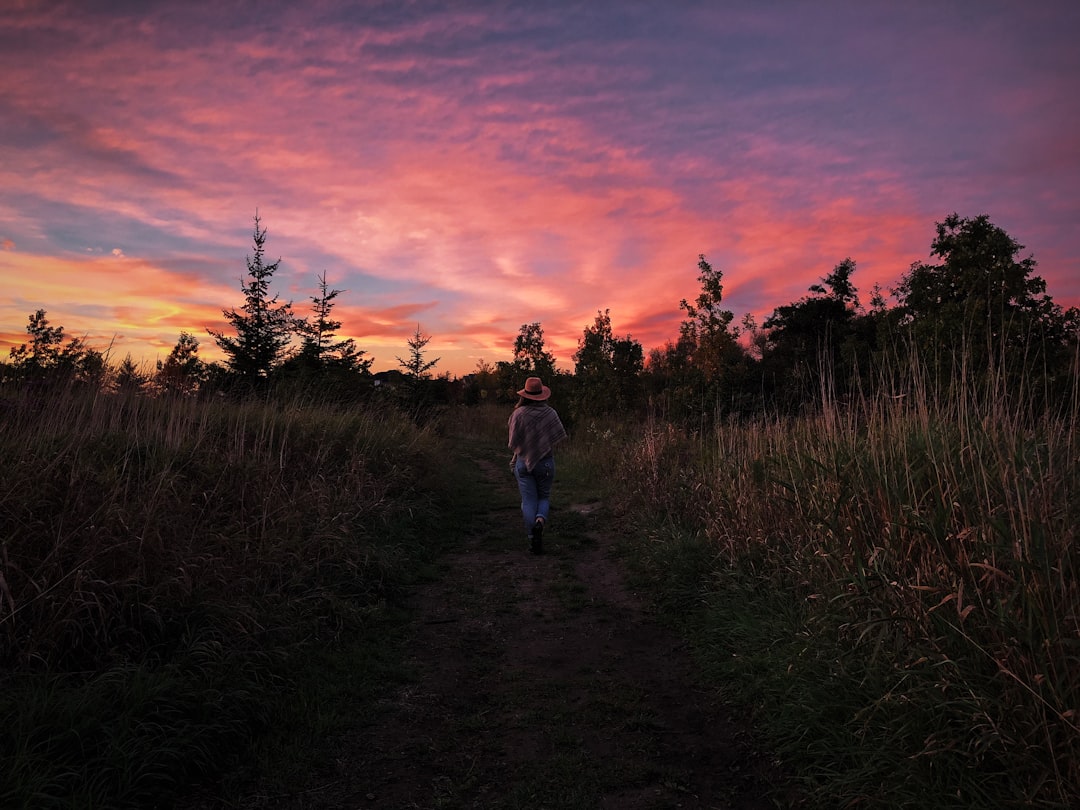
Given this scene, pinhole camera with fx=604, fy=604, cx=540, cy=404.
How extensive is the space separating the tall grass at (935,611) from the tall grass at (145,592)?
3108mm

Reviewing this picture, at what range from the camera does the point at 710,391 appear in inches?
522

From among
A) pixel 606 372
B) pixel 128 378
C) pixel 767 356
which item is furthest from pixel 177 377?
pixel 767 356

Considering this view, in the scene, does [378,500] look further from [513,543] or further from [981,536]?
[981,536]

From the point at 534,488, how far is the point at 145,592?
16.7 ft

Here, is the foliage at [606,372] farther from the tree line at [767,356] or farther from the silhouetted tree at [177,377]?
the silhouetted tree at [177,377]

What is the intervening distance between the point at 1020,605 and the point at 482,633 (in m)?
3.81

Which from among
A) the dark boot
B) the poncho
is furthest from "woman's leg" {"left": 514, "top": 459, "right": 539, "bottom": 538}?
the dark boot

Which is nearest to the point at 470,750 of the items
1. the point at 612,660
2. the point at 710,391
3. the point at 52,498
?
the point at 612,660

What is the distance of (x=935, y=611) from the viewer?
117 inches

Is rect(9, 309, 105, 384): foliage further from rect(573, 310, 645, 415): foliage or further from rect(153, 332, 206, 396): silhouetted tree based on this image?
rect(573, 310, 645, 415): foliage

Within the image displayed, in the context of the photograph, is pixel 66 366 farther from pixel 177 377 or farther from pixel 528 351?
pixel 528 351

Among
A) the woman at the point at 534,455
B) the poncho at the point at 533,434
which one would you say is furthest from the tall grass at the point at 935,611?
the poncho at the point at 533,434

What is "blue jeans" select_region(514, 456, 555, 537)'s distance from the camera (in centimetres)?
812

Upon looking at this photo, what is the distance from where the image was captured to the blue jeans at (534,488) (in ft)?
26.6
